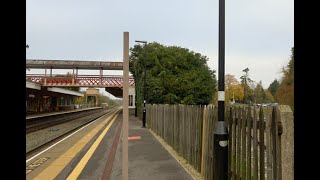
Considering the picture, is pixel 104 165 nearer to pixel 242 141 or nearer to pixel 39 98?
pixel 242 141

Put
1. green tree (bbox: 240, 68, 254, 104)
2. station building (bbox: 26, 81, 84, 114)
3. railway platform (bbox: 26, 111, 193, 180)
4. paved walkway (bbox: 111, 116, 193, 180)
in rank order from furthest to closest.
Result: green tree (bbox: 240, 68, 254, 104)
station building (bbox: 26, 81, 84, 114)
railway platform (bbox: 26, 111, 193, 180)
paved walkway (bbox: 111, 116, 193, 180)

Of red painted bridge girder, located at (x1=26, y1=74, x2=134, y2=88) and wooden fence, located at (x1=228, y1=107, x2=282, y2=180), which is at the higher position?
red painted bridge girder, located at (x1=26, y1=74, x2=134, y2=88)

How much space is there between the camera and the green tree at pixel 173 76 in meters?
39.2

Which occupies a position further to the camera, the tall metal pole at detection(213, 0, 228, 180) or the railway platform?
the railway platform

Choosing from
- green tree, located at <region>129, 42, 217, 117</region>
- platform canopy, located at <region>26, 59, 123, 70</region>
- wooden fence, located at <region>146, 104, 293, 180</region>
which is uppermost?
platform canopy, located at <region>26, 59, 123, 70</region>

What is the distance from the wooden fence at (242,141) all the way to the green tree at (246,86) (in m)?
91.8

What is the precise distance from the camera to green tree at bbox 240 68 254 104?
103m

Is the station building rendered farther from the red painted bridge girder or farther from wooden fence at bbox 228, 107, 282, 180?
wooden fence at bbox 228, 107, 282, 180

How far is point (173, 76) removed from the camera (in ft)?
133

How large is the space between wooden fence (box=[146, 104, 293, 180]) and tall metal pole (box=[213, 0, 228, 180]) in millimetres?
225

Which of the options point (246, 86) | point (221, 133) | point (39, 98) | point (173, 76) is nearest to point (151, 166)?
point (221, 133)

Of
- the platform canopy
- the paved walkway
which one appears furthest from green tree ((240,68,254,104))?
the paved walkway

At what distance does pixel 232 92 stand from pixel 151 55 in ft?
195
